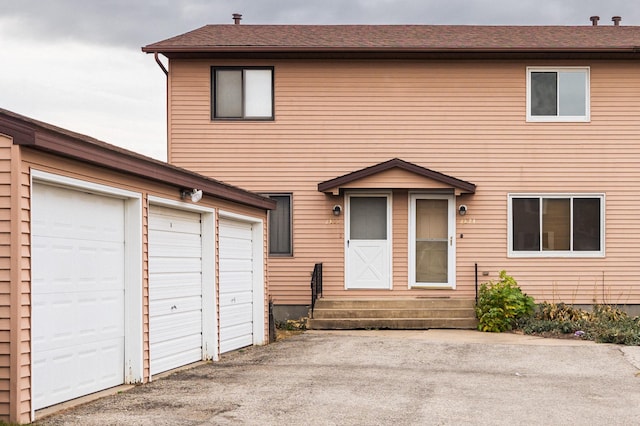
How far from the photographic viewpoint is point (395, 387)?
35.0 ft

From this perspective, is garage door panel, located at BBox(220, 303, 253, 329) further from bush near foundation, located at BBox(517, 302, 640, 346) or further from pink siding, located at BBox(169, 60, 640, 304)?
bush near foundation, located at BBox(517, 302, 640, 346)

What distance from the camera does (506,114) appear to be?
19156 mm

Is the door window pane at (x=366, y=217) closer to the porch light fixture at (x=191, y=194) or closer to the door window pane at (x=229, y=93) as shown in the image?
the door window pane at (x=229, y=93)

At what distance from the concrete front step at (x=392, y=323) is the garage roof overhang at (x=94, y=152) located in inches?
180

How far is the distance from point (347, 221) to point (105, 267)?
31.4 ft

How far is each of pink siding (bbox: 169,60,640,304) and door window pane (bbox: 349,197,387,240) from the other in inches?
11.6

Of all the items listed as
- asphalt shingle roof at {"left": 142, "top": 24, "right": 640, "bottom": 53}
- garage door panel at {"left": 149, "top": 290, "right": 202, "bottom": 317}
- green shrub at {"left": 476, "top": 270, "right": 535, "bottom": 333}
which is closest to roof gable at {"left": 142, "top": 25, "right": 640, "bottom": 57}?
asphalt shingle roof at {"left": 142, "top": 24, "right": 640, "bottom": 53}

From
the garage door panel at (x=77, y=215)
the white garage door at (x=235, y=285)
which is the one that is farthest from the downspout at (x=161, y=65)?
the garage door panel at (x=77, y=215)

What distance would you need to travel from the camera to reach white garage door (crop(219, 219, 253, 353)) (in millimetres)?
14016

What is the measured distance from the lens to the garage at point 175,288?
37.1 ft

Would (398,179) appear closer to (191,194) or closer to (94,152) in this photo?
(191,194)

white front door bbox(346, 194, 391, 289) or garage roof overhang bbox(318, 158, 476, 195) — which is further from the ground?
garage roof overhang bbox(318, 158, 476, 195)

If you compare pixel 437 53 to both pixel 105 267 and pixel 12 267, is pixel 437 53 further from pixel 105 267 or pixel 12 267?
pixel 12 267

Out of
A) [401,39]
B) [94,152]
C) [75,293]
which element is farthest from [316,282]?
[94,152]
